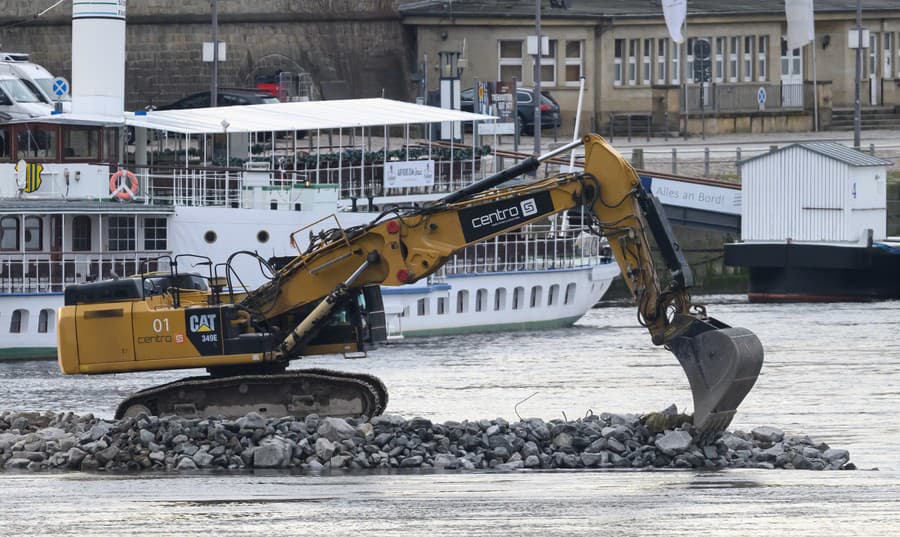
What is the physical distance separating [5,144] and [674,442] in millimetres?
24529

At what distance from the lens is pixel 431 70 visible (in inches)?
2852

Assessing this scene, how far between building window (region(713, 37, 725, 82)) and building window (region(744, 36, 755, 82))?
90 centimetres

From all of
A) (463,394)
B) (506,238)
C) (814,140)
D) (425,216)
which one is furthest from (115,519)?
(814,140)

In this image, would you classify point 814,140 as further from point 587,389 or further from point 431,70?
point 587,389

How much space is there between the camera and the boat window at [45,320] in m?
41.6

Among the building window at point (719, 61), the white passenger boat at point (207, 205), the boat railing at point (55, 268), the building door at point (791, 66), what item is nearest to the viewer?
the boat railing at point (55, 268)

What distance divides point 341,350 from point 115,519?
710 centimetres

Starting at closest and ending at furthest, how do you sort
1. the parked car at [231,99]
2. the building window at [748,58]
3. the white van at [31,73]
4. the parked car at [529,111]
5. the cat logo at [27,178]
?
the cat logo at [27,178], the white van at [31,73], the parked car at [231,99], the parked car at [529,111], the building window at [748,58]

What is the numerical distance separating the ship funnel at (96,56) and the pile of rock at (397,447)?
20867 mm

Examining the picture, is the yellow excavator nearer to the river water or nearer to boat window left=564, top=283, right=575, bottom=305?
the river water

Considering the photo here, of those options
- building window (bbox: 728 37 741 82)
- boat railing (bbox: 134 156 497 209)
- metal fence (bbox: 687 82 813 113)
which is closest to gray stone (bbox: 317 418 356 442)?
boat railing (bbox: 134 156 497 209)

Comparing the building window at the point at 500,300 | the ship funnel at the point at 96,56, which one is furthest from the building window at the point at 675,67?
the ship funnel at the point at 96,56

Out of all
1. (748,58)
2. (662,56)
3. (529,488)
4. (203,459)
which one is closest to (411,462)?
(203,459)

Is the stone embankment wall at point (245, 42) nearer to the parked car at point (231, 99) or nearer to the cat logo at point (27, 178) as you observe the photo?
the parked car at point (231, 99)
